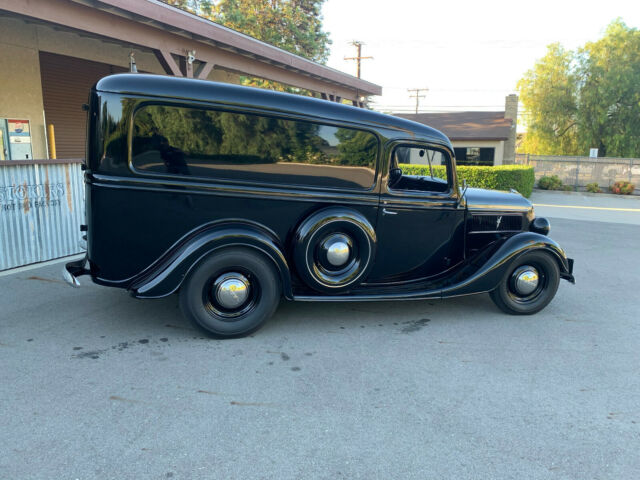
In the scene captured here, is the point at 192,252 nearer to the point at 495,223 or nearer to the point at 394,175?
the point at 394,175

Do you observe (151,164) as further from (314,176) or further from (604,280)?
(604,280)

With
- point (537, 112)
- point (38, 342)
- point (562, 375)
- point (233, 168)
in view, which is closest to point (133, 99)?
point (233, 168)

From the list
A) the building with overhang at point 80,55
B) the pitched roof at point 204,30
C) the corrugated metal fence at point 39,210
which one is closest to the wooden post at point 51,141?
the building with overhang at point 80,55

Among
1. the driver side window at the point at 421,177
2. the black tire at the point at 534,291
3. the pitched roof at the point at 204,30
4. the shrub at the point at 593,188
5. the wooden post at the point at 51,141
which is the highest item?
the pitched roof at the point at 204,30

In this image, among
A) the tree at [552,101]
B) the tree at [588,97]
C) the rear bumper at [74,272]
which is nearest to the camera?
the rear bumper at [74,272]

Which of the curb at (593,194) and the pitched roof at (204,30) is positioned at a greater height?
the pitched roof at (204,30)

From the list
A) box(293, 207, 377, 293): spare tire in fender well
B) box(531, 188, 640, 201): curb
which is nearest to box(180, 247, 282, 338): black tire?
box(293, 207, 377, 293): spare tire in fender well

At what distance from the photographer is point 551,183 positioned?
2153cm

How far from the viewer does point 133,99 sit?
377cm

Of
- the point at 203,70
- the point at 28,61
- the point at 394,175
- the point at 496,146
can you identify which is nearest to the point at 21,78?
the point at 28,61

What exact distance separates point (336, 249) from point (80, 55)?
986 cm

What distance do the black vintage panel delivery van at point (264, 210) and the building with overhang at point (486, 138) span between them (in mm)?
21816

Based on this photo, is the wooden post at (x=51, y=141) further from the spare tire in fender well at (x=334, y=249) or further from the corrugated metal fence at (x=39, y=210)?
the spare tire in fender well at (x=334, y=249)

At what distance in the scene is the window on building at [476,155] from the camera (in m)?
25.9
